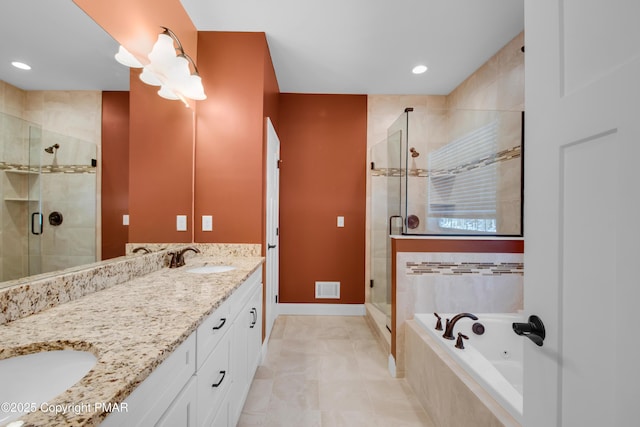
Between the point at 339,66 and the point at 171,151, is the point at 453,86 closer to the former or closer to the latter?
the point at 339,66

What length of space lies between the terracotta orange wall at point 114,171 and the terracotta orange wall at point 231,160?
0.74 metres

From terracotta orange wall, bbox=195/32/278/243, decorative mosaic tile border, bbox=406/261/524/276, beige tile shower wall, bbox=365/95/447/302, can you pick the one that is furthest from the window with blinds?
terracotta orange wall, bbox=195/32/278/243

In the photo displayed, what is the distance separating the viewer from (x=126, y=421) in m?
0.53

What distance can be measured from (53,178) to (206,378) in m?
0.91

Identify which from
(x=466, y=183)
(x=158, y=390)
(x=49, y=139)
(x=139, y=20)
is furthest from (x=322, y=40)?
(x=158, y=390)

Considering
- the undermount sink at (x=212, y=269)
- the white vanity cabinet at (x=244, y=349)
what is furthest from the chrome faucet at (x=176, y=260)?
the white vanity cabinet at (x=244, y=349)

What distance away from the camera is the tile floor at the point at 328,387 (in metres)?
1.55

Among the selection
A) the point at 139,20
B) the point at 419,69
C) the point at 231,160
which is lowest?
the point at 231,160

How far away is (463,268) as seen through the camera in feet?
6.29

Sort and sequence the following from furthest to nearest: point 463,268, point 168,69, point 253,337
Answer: point 463,268, point 253,337, point 168,69

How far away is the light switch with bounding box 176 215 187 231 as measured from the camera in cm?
193

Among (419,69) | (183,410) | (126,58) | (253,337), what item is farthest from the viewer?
(419,69)

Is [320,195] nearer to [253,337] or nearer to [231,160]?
[231,160]

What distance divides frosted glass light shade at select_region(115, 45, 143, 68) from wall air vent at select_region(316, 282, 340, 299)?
263 centimetres
